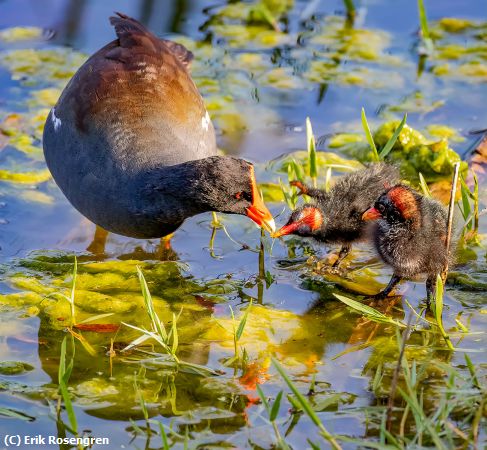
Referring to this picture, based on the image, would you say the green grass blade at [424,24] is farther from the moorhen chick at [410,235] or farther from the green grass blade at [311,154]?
the moorhen chick at [410,235]

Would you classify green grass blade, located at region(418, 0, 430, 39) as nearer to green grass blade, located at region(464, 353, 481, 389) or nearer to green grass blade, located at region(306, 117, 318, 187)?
green grass blade, located at region(306, 117, 318, 187)

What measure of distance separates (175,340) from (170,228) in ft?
3.76

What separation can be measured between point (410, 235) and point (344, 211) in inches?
20.2

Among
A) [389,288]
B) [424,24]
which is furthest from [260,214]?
[424,24]

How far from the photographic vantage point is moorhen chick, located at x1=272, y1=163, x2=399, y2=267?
15.5 feet

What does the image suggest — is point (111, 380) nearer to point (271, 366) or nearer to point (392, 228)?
point (271, 366)

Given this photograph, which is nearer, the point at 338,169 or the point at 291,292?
the point at 291,292

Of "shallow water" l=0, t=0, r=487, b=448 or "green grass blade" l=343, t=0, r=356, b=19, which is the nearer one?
"shallow water" l=0, t=0, r=487, b=448

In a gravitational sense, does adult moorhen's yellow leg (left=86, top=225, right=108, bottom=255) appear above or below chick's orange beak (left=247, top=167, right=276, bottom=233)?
below

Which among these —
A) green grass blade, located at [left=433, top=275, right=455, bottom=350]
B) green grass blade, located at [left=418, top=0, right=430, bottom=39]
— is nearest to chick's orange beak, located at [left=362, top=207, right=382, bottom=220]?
green grass blade, located at [left=433, top=275, right=455, bottom=350]

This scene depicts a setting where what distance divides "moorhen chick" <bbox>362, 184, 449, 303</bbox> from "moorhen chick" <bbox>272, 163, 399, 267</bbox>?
30 cm

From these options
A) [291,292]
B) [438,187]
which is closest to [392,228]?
[291,292]

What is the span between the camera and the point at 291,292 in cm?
476

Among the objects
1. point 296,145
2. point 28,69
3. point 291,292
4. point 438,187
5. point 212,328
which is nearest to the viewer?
point 212,328
